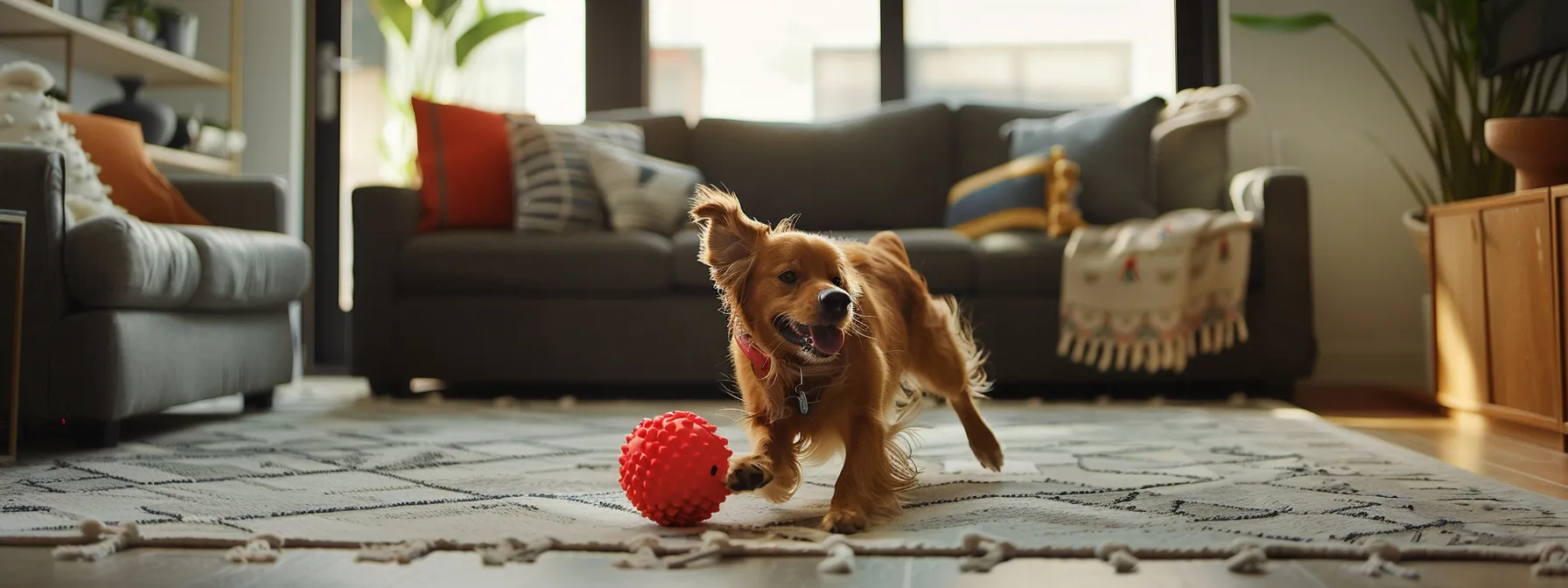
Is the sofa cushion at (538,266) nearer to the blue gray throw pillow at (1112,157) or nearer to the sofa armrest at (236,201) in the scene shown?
the sofa armrest at (236,201)

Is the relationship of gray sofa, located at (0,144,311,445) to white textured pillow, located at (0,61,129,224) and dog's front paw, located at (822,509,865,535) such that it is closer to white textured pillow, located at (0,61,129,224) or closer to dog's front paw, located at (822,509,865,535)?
white textured pillow, located at (0,61,129,224)

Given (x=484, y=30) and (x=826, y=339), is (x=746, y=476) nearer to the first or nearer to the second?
(x=826, y=339)

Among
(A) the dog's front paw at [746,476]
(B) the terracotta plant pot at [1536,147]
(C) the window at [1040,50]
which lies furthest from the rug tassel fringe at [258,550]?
(C) the window at [1040,50]

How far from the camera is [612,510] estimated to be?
160 cm

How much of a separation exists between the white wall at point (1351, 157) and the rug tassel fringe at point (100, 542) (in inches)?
157

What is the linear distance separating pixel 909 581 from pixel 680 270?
229 centimetres

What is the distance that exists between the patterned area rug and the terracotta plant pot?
2.29ft

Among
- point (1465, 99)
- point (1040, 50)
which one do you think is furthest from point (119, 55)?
point (1465, 99)

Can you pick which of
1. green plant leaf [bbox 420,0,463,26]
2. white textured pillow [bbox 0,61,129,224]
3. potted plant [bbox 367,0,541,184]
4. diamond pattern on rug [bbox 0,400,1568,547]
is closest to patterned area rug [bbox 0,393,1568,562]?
diamond pattern on rug [bbox 0,400,1568,547]

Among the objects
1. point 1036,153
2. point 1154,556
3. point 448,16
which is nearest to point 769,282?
point 1154,556

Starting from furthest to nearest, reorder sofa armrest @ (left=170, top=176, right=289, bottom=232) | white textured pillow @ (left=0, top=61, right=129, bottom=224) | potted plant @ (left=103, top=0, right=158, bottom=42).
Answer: potted plant @ (left=103, top=0, right=158, bottom=42)
sofa armrest @ (left=170, top=176, right=289, bottom=232)
white textured pillow @ (left=0, top=61, right=129, bottom=224)

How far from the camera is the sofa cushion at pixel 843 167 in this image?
4098 mm

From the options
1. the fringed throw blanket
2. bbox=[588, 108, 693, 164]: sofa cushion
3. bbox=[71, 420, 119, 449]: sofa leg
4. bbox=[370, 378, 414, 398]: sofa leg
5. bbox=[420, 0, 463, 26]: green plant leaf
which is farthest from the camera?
bbox=[420, 0, 463, 26]: green plant leaf

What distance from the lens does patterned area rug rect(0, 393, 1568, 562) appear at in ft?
4.55
